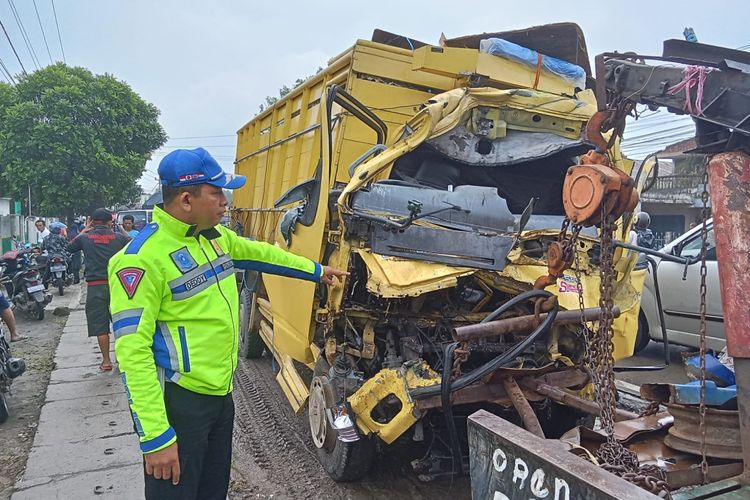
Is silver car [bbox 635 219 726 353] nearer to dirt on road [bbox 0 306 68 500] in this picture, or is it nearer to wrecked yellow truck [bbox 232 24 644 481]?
wrecked yellow truck [bbox 232 24 644 481]

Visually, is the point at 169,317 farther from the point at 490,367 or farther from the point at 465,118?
the point at 465,118

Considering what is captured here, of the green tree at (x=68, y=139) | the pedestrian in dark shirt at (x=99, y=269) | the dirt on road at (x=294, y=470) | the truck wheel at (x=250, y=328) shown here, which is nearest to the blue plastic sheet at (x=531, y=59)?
the dirt on road at (x=294, y=470)

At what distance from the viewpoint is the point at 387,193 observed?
138 inches

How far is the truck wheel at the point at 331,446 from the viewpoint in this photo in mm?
3498

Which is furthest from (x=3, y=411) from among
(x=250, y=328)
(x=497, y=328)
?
(x=497, y=328)

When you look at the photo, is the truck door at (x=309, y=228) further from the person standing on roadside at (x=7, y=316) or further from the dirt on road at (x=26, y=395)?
the person standing on roadside at (x=7, y=316)

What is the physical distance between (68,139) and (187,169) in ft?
69.8

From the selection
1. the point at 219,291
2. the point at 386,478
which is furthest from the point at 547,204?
the point at 219,291

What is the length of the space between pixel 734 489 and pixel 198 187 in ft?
6.85

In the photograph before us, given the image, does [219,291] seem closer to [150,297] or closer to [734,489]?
[150,297]

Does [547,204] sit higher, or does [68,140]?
[68,140]

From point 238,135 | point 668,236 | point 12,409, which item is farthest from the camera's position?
point 668,236

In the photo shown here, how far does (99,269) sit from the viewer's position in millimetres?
6055

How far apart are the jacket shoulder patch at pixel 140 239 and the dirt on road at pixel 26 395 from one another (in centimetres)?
237
